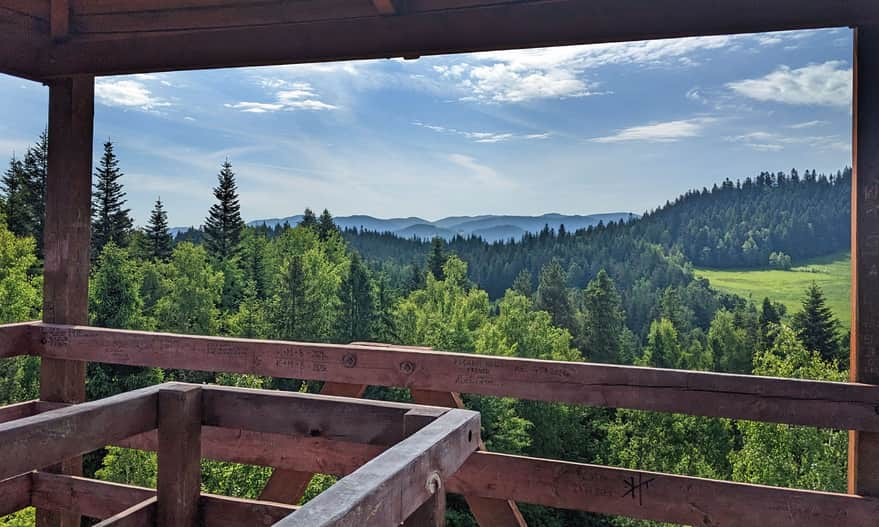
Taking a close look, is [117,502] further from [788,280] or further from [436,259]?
[788,280]

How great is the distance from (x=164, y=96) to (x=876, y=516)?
85.4 m

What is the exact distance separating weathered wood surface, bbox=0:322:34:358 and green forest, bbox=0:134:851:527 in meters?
20.1

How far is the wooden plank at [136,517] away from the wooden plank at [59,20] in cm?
225

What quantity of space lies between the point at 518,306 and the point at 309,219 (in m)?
16.1

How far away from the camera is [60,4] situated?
268 cm

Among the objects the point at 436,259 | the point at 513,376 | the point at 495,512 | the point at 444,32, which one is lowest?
the point at 495,512

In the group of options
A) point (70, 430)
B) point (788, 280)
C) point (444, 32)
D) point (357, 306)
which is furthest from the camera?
point (788, 280)

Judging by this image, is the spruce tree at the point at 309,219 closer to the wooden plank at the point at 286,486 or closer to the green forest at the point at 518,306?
the green forest at the point at 518,306

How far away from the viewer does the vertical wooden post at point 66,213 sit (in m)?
2.74

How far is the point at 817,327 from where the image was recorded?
34156mm

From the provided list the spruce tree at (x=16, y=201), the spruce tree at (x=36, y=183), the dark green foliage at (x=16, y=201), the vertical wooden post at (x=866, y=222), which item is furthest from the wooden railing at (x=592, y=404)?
the spruce tree at (x=36, y=183)

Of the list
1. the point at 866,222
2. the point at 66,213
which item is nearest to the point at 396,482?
the point at 866,222

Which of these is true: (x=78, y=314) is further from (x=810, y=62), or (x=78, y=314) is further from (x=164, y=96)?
(x=164, y=96)

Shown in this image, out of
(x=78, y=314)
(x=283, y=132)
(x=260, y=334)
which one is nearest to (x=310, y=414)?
(x=78, y=314)
